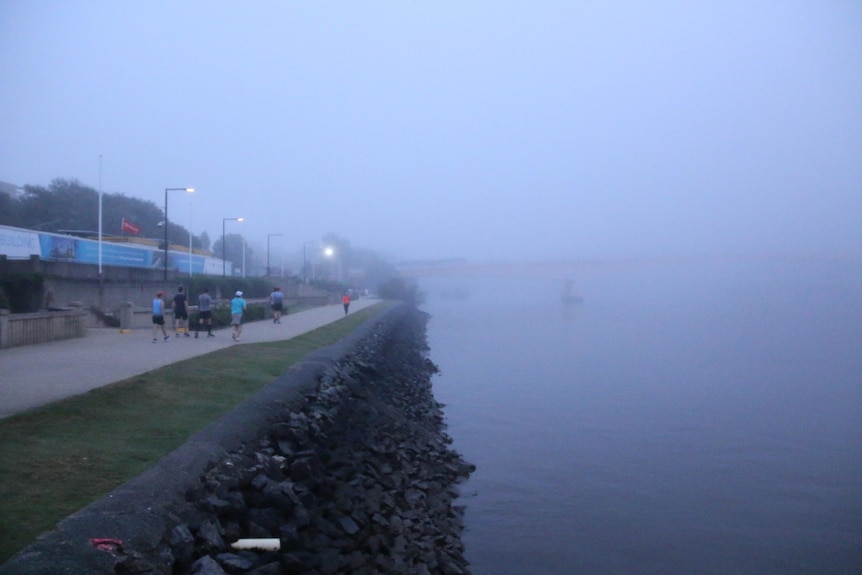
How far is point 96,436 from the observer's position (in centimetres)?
903

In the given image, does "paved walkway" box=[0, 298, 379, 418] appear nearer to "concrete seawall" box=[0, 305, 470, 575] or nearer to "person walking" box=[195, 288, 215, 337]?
"person walking" box=[195, 288, 215, 337]

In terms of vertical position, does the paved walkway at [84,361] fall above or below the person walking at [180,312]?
below

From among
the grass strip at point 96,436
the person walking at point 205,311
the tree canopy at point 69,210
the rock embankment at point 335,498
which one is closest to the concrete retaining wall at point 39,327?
the person walking at point 205,311

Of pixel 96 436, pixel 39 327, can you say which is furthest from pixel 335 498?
pixel 39 327

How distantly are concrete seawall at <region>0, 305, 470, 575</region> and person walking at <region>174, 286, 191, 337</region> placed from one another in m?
7.45

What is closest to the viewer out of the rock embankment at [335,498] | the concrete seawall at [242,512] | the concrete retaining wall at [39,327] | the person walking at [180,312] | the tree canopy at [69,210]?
the concrete seawall at [242,512]

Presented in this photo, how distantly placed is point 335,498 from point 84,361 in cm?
775

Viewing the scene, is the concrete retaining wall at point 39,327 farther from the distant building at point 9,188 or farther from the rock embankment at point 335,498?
the distant building at point 9,188

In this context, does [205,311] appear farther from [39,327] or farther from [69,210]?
[69,210]

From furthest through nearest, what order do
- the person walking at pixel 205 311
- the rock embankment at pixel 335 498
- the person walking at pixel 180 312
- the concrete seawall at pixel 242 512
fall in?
1. the person walking at pixel 205 311
2. the person walking at pixel 180 312
3. the rock embankment at pixel 335 498
4. the concrete seawall at pixel 242 512

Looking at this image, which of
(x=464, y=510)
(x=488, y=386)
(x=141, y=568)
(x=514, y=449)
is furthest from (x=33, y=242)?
(x=141, y=568)

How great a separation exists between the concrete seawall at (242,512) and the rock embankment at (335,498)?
0.07 ft

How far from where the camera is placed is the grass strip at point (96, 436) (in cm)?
656

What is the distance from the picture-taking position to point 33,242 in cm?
3503
